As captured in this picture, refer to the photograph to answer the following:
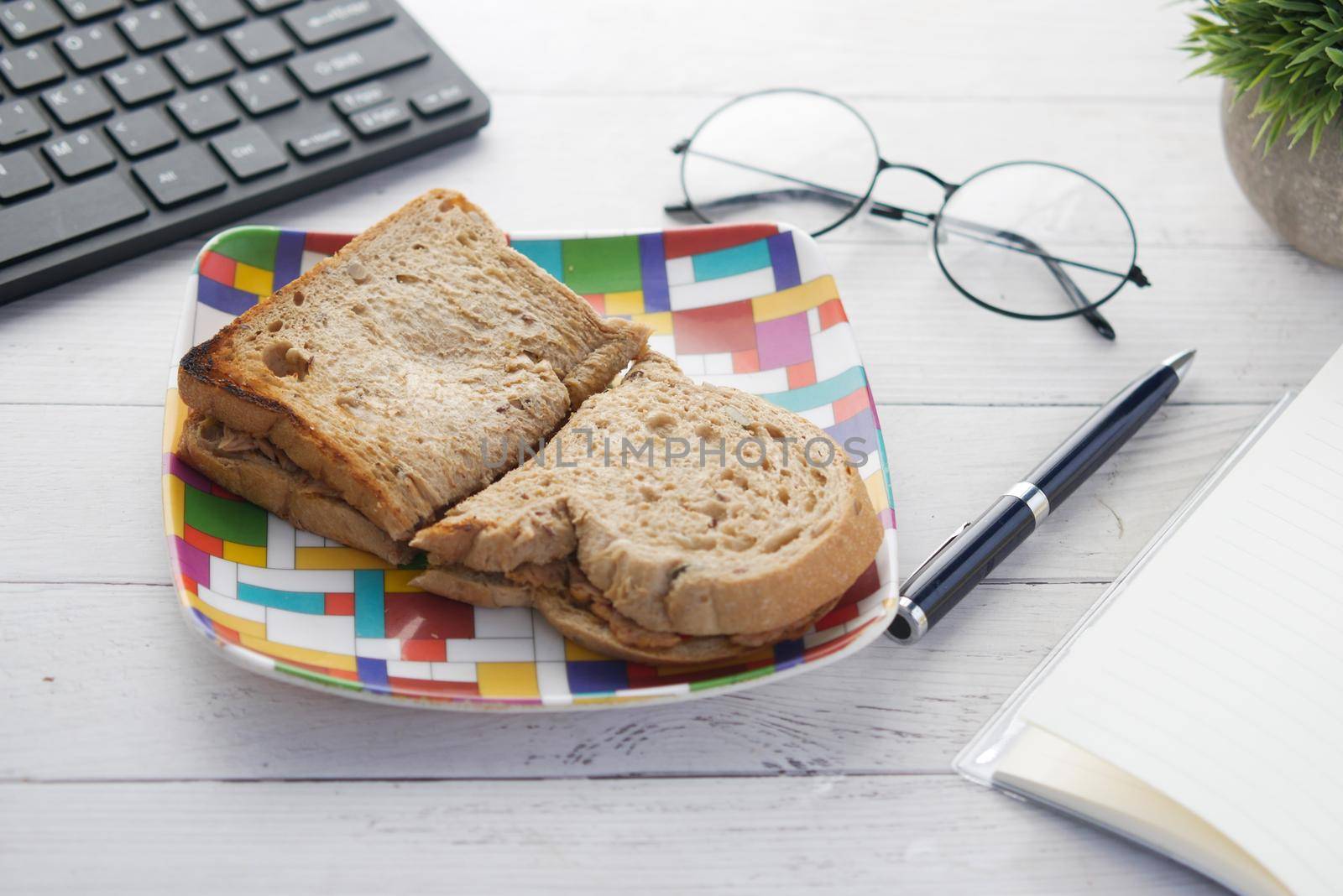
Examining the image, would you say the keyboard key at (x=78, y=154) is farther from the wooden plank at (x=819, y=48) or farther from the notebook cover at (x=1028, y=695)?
the notebook cover at (x=1028, y=695)

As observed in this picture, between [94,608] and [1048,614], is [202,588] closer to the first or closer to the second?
[94,608]

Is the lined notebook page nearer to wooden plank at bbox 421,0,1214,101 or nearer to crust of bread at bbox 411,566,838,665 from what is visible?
crust of bread at bbox 411,566,838,665

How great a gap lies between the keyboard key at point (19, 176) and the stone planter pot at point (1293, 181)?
1.61 metres

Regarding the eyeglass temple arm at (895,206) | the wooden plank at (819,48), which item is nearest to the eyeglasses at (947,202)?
the eyeglass temple arm at (895,206)

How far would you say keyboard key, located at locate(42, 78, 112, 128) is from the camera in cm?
158

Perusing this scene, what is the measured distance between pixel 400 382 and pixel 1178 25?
1.60 metres

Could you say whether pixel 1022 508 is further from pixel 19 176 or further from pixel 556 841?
pixel 19 176

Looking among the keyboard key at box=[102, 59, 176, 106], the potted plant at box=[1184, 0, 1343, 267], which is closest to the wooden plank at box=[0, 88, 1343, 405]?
the potted plant at box=[1184, 0, 1343, 267]

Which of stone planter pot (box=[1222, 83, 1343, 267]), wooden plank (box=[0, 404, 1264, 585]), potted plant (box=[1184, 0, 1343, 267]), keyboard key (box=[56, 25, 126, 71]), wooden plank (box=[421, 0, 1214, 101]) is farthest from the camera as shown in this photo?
wooden plank (box=[421, 0, 1214, 101])

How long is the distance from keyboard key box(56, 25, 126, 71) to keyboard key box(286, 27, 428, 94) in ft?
0.78

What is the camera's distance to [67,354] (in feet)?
4.84

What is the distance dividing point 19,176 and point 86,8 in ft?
1.09

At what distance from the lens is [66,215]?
152 cm

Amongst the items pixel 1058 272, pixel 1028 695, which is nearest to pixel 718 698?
pixel 1028 695
